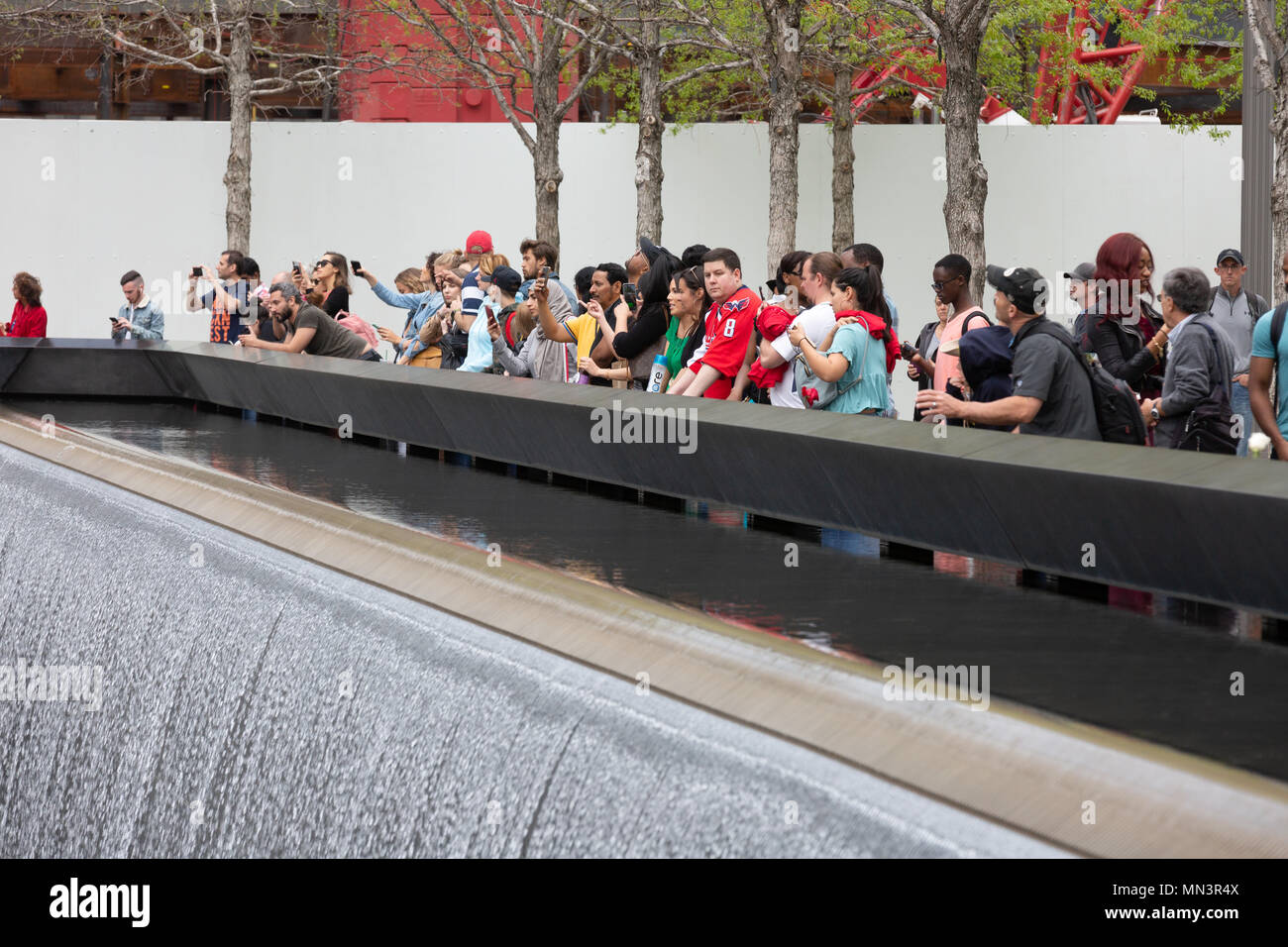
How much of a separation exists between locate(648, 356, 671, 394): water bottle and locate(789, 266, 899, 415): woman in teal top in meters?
1.36

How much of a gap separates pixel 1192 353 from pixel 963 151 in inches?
286

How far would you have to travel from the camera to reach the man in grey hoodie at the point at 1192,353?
275 inches

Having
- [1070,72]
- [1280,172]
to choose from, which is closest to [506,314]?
[1280,172]

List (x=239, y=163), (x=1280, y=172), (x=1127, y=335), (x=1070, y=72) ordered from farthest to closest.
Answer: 1. (x=1070, y=72)
2. (x=239, y=163)
3. (x=1280, y=172)
4. (x=1127, y=335)

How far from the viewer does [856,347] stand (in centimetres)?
755

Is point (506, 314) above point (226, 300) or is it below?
below

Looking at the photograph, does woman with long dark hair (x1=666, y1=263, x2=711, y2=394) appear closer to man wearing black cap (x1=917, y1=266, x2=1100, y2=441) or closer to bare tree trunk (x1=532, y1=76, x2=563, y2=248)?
man wearing black cap (x1=917, y1=266, x2=1100, y2=441)

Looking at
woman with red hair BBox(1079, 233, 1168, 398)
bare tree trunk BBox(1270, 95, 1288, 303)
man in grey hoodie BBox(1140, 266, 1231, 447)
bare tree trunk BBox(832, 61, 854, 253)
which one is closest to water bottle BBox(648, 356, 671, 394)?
woman with red hair BBox(1079, 233, 1168, 398)

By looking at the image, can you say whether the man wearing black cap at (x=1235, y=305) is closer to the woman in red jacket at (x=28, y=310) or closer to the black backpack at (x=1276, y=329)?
the black backpack at (x=1276, y=329)

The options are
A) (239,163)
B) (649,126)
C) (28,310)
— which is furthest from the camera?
(239,163)

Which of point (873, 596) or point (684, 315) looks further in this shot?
point (684, 315)

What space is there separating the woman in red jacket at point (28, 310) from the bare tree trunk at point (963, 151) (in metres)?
8.42

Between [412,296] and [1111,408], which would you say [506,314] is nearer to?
[412,296]
